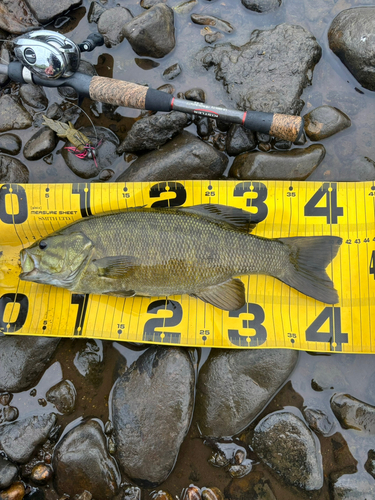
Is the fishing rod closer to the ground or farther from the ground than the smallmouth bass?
farther from the ground

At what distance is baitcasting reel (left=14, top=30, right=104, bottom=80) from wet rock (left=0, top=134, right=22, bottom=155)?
1.03 m

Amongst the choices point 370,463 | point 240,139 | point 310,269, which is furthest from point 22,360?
point 370,463

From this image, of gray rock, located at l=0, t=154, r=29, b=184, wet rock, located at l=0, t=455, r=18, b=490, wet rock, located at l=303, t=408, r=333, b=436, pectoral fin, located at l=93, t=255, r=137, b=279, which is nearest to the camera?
pectoral fin, located at l=93, t=255, r=137, b=279

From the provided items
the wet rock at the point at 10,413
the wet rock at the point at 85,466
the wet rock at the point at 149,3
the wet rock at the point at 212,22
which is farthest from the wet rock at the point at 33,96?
the wet rock at the point at 85,466

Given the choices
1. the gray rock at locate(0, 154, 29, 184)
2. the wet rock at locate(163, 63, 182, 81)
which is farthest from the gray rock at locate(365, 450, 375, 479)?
the gray rock at locate(0, 154, 29, 184)

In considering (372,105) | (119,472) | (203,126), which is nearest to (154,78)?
(203,126)

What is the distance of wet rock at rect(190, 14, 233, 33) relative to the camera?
4402 millimetres

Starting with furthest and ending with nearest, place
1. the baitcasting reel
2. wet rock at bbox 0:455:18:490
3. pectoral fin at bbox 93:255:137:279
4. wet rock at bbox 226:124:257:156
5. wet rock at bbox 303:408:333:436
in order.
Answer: wet rock at bbox 226:124:257:156 < wet rock at bbox 303:408:333:436 < wet rock at bbox 0:455:18:490 < pectoral fin at bbox 93:255:137:279 < the baitcasting reel

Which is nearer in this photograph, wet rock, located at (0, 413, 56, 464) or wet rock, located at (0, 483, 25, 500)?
wet rock, located at (0, 483, 25, 500)

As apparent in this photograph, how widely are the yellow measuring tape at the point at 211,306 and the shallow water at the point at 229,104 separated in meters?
0.37

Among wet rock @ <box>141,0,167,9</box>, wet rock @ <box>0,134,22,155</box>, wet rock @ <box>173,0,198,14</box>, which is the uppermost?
wet rock @ <box>173,0,198,14</box>

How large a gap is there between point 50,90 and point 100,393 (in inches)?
165

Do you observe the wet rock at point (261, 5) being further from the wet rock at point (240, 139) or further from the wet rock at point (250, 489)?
the wet rock at point (250, 489)

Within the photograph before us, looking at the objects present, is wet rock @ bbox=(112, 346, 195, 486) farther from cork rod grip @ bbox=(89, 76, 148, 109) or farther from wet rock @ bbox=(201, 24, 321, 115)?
wet rock @ bbox=(201, 24, 321, 115)
